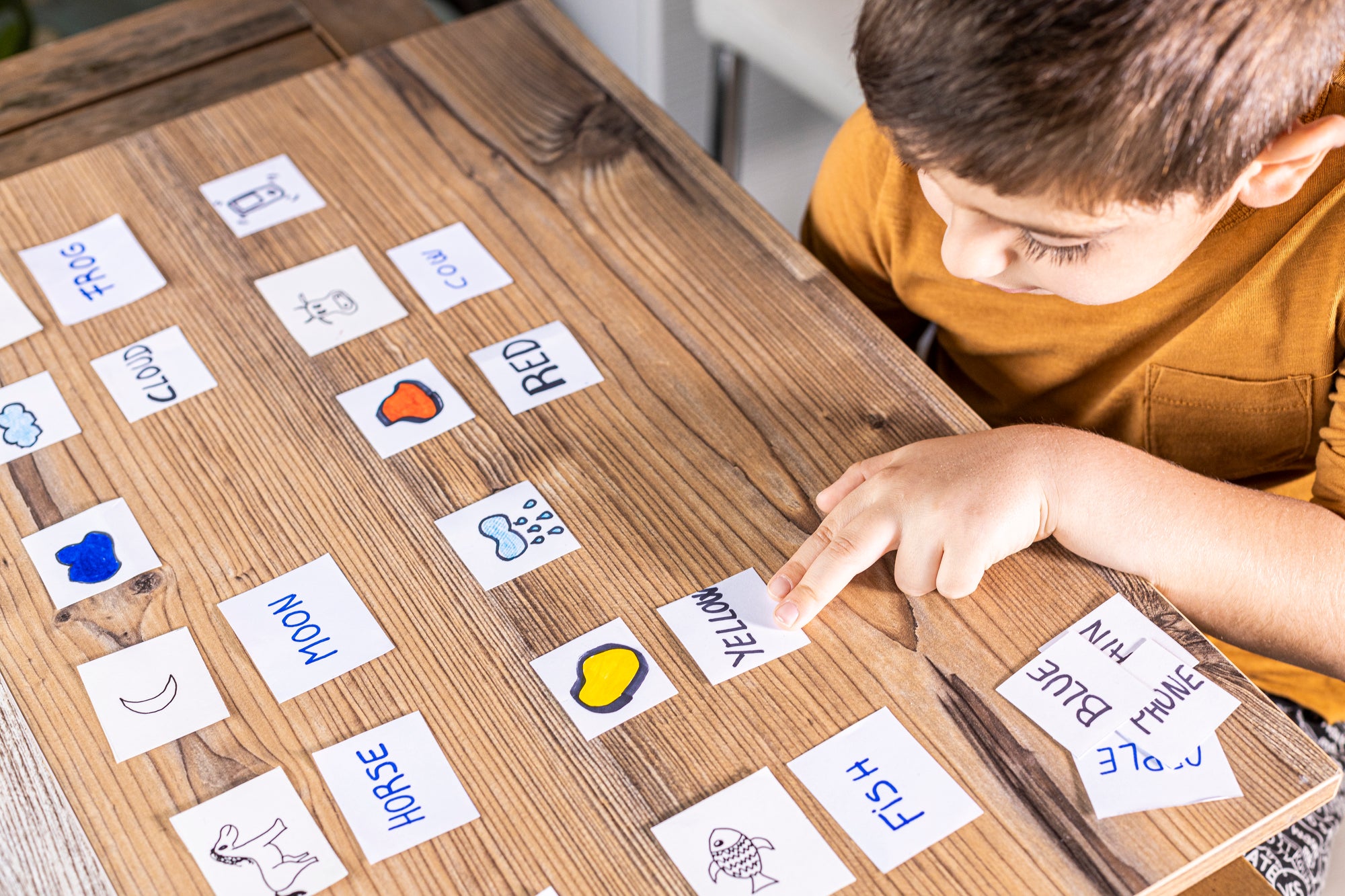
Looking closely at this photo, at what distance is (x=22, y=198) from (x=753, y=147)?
1.27m

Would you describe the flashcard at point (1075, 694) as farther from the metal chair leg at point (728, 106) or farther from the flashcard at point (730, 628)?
the metal chair leg at point (728, 106)

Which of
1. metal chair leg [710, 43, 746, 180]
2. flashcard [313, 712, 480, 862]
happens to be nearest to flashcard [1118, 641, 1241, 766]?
flashcard [313, 712, 480, 862]

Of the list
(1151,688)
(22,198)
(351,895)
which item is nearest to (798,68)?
(22,198)

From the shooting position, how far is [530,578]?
2.25 ft

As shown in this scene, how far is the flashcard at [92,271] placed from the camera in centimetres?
82

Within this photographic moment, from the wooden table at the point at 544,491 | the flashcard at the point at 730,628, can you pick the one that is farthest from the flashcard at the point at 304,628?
the flashcard at the point at 730,628

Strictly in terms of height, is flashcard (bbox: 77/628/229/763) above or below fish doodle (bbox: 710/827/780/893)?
above

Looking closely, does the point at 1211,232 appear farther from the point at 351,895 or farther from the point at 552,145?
the point at 351,895

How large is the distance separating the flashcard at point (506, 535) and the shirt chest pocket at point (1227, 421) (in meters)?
0.47

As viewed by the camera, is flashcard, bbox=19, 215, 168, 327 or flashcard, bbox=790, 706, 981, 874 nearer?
flashcard, bbox=790, 706, 981, 874

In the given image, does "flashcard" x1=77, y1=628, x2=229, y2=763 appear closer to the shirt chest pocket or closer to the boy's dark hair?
the boy's dark hair

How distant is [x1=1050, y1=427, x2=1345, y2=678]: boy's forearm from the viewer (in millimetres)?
700

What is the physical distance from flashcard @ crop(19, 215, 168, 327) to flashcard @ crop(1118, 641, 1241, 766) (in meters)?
0.68

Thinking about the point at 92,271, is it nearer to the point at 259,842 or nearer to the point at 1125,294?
the point at 259,842
